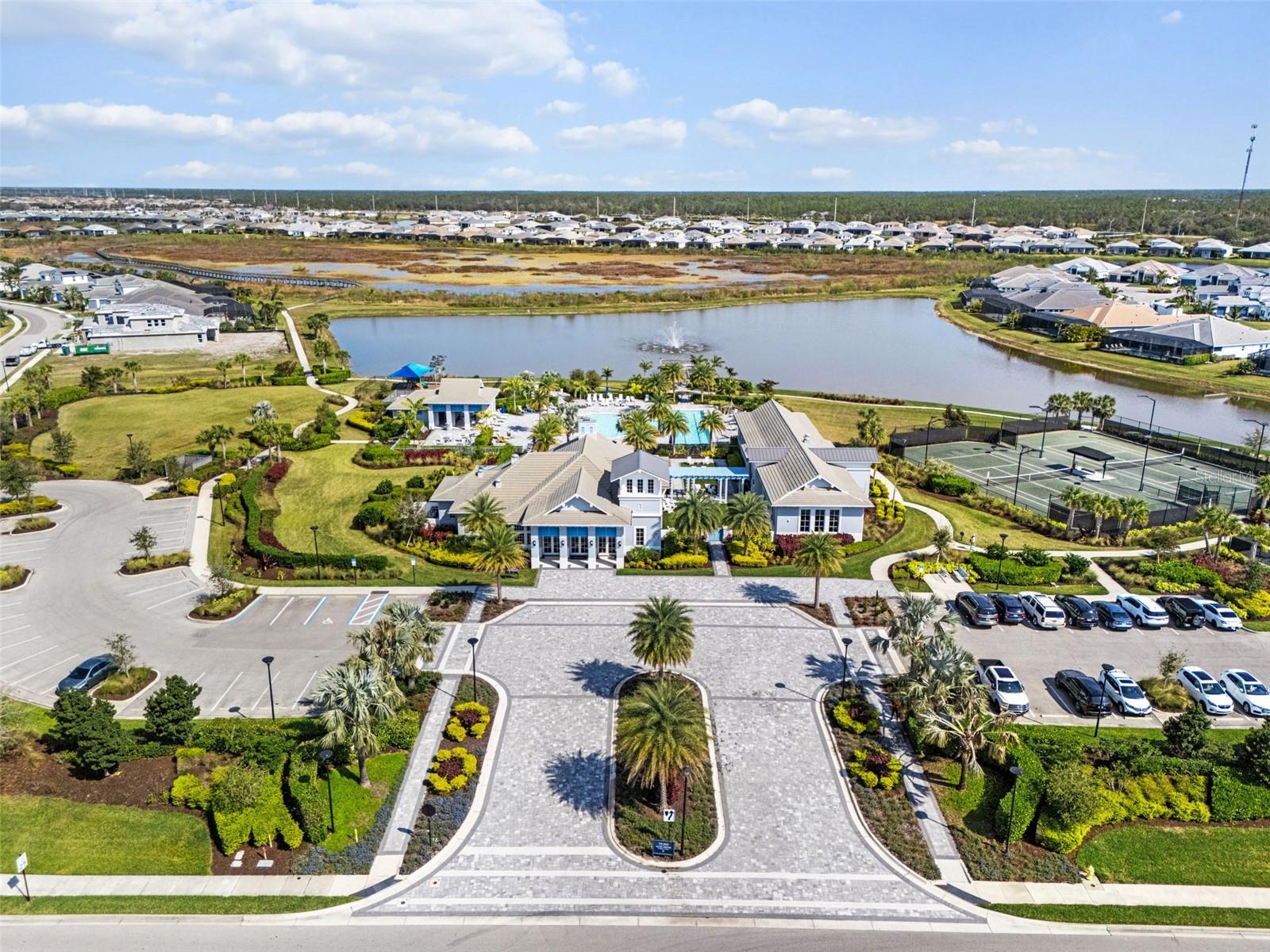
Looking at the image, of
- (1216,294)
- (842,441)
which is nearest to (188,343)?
(842,441)

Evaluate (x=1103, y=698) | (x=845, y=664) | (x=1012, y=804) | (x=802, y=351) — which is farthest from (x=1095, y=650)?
(x=802, y=351)

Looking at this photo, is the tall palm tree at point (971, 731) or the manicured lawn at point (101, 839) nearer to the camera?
the manicured lawn at point (101, 839)

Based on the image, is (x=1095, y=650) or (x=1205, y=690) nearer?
(x=1205, y=690)

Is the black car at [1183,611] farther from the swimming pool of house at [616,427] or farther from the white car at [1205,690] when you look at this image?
the swimming pool of house at [616,427]

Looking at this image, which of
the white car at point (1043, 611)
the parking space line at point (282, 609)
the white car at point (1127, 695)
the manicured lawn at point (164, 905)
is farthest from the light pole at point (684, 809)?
the parking space line at point (282, 609)

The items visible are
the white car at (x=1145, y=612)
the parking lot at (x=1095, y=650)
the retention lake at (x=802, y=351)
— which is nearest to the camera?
the parking lot at (x=1095, y=650)

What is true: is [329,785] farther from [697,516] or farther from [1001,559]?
[1001,559]

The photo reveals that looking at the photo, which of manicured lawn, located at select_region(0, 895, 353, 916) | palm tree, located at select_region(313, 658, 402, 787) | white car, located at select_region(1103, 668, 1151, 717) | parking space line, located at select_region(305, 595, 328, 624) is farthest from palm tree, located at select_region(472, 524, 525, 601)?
white car, located at select_region(1103, 668, 1151, 717)

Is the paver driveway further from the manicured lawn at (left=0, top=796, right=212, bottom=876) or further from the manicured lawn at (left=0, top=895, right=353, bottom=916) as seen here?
the manicured lawn at (left=0, top=796, right=212, bottom=876)
